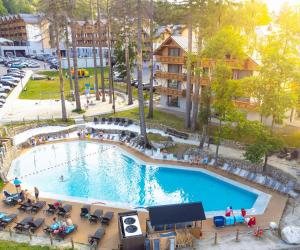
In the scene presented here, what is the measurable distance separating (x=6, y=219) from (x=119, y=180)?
33.5ft

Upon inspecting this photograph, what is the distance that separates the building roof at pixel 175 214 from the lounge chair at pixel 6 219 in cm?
997

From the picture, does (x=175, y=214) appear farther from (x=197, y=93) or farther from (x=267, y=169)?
(x=197, y=93)

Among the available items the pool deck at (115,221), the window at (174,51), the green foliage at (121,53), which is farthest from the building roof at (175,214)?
the green foliage at (121,53)

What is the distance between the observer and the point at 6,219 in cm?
1909

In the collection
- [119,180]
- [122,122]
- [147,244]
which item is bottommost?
[119,180]

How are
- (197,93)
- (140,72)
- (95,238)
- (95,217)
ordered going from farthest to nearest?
(197,93) < (140,72) < (95,217) < (95,238)

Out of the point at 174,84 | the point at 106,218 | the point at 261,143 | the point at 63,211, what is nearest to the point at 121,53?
the point at 174,84

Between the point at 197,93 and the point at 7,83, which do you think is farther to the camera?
the point at 7,83

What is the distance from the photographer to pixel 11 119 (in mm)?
40031

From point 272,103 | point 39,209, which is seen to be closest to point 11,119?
point 39,209

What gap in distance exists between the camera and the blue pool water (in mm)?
23359

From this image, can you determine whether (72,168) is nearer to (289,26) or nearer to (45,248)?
(45,248)

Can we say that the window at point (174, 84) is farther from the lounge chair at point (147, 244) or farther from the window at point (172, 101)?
the lounge chair at point (147, 244)

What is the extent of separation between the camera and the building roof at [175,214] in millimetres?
17141
